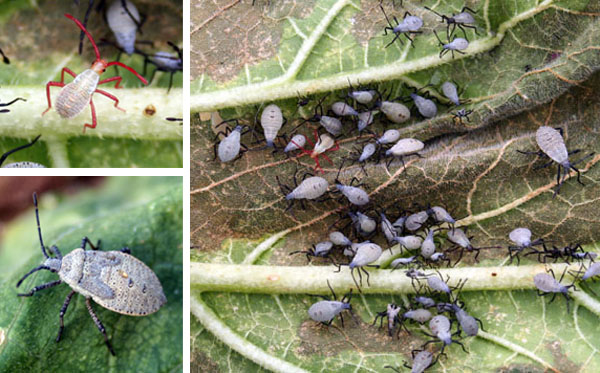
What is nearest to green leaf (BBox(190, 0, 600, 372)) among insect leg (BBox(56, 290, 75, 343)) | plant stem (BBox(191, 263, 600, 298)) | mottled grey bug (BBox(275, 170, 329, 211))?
plant stem (BBox(191, 263, 600, 298))

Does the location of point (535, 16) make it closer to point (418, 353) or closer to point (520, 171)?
point (520, 171)

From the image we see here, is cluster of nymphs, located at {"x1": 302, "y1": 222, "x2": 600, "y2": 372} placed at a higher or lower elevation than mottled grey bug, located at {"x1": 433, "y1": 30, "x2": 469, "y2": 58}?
lower

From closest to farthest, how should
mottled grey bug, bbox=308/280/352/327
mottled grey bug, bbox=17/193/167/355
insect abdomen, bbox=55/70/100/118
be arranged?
mottled grey bug, bbox=17/193/167/355
insect abdomen, bbox=55/70/100/118
mottled grey bug, bbox=308/280/352/327

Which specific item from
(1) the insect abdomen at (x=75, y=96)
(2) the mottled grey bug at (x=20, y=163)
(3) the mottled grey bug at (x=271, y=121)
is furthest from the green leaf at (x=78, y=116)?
(3) the mottled grey bug at (x=271, y=121)

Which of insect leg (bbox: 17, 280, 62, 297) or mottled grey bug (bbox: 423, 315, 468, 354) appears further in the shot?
mottled grey bug (bbox: 423, 315, 468, 354)

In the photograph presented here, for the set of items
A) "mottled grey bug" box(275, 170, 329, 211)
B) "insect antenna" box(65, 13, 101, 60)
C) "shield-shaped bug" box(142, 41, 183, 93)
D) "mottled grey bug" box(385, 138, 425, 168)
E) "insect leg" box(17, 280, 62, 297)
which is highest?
"insect antenna" box(65, 13, 101, 60)

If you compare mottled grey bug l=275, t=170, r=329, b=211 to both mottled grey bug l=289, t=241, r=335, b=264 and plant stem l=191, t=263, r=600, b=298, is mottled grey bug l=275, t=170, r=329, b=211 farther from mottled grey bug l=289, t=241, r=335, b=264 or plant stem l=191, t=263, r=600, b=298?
plant stem l=191, t=263, r=600, b=298
